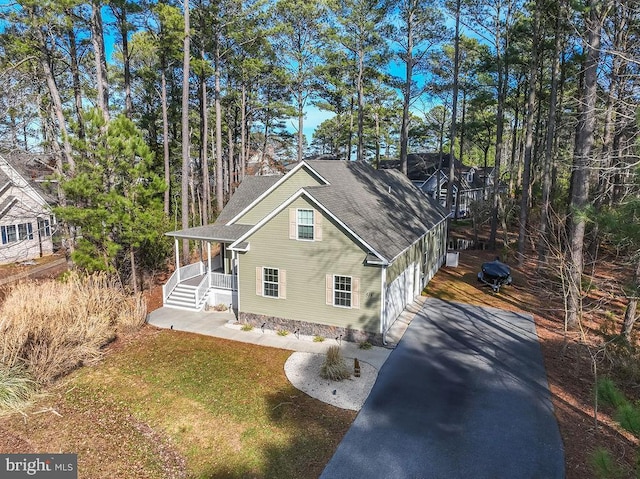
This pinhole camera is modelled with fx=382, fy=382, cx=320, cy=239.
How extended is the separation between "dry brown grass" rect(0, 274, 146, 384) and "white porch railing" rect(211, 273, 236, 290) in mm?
4892

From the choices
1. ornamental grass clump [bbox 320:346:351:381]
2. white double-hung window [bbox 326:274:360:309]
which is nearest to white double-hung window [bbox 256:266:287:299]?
white double-hung window [bbox 326:274:360:309]

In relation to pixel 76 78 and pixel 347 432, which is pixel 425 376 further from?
pixel 76 78

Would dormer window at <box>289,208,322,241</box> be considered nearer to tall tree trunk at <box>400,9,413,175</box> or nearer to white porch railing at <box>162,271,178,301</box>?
white porch railing at <box>162,271,178,301</box>

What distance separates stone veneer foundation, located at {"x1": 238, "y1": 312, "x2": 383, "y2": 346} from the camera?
14.3m

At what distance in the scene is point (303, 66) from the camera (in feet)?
110

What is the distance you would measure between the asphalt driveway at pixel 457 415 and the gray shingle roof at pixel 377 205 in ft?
12.9

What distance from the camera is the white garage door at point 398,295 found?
47.4 feet

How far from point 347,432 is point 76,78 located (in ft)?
70.6

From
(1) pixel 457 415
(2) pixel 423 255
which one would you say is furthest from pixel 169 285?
(1) pixel 457 415

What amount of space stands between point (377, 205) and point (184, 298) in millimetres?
10331

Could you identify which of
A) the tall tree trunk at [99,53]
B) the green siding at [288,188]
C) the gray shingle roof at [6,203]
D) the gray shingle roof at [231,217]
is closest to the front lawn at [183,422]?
the gray shingle roof at [231,217]

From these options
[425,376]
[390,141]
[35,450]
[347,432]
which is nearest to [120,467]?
[35,450]

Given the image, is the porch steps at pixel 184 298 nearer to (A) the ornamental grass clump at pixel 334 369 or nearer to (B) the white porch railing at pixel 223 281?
(B) the white porch railing at pixel 223 281

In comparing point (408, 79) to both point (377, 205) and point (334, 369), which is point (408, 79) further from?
point (334, 369)
